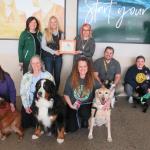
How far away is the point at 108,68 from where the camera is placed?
3.97 m

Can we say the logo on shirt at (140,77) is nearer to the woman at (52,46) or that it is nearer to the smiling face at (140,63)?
the smiling face at (140,63)

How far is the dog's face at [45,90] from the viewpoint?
8.90ft

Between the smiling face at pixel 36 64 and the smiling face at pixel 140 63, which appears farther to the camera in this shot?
the smiling face at pixel 140 63

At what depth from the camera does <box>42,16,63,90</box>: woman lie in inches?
149

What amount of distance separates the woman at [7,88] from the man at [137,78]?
1.75 m

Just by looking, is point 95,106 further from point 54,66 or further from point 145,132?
point 54,66

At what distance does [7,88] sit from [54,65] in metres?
1.08

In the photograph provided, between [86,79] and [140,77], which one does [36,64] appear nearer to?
[86,79]

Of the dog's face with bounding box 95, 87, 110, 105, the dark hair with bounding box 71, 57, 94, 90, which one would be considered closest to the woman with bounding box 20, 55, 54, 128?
the dark hair with bounding box 71, 57, 94, 90

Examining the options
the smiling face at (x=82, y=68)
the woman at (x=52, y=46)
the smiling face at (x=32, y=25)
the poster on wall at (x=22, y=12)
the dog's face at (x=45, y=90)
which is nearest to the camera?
the dog's face at (x=45, y=90)

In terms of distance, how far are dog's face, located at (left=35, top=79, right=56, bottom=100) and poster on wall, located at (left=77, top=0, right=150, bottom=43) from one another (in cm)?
156

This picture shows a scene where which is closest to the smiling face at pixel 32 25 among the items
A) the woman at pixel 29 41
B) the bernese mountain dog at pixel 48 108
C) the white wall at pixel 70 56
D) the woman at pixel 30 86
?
the woman at pixel 29 41

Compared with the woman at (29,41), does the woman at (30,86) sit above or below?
below

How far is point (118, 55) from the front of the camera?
4285 mm
